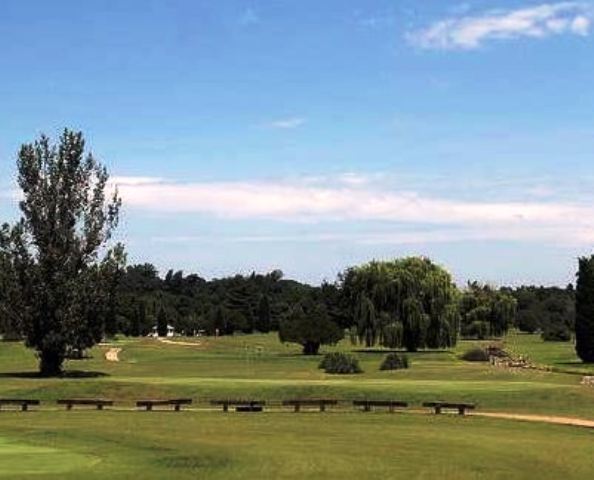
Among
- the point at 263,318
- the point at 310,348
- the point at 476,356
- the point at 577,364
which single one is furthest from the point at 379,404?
the point at 263,318

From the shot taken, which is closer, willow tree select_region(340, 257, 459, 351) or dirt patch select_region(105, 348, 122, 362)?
willow tree select_region(340, 257, 459, 351)

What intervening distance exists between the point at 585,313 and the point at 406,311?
17176mm

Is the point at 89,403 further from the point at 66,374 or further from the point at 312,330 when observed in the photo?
the point at 312,330

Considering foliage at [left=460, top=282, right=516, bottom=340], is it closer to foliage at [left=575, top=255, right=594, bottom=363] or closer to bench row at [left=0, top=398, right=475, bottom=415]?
foliage at [left=575, top=255, right=594, bottom=363]

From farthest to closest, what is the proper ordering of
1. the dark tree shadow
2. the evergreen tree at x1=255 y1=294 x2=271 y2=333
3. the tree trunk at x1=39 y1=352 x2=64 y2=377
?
1. the evergreen tree at x1=255 y1=294 x2=271 y2=333
2. the dark tree shadow
3. the tree trunk at x1=39 y1=352 x2=64 y2=377

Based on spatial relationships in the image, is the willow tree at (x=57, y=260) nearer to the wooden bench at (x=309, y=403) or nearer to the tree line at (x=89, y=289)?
the tree line at (x=89, y=289)

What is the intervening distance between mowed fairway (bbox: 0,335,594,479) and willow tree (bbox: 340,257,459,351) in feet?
66.0

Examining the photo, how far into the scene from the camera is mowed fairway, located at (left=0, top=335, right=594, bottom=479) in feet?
95.0

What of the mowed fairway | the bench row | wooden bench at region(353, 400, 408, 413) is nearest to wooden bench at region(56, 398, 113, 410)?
the bench row

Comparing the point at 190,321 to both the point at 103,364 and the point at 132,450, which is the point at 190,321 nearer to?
the point at 103,364

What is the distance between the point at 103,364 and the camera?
85125 mm

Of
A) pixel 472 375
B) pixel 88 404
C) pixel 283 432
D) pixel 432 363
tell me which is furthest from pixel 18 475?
pixel 432 363

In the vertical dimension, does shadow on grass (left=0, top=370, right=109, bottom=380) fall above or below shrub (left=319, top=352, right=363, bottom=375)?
below

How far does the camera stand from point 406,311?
302ft
